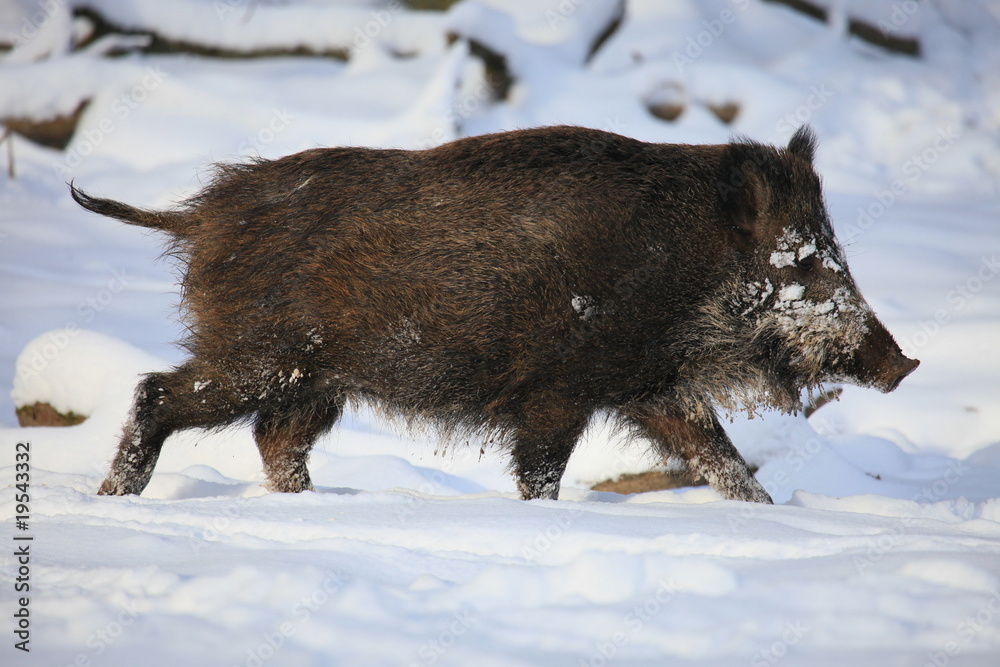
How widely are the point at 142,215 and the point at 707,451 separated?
7.43 ft

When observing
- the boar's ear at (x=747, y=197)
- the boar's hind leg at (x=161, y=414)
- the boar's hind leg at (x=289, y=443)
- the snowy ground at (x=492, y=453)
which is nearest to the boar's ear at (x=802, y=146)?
the boar's ear at (x=747, y=197)

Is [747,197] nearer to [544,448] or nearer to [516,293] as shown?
[516,293]

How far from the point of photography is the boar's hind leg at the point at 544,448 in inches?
119

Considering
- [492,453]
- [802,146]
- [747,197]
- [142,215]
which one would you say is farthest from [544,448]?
[492,453]

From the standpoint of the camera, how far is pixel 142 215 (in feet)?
10.7

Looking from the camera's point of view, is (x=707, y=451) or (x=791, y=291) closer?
(x=791, y=291)

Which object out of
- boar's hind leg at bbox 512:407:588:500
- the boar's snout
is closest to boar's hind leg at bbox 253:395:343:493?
boar's hind leg at bbox 512:407:588:500

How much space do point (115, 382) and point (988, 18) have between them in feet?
40.4

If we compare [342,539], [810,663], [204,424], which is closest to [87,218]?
[204,424]

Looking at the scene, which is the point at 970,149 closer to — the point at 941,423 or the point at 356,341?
the point at 941,423

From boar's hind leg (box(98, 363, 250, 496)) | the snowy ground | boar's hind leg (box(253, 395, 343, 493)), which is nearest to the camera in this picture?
the snowy ground

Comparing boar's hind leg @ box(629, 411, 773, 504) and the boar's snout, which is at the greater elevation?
the boar's snout

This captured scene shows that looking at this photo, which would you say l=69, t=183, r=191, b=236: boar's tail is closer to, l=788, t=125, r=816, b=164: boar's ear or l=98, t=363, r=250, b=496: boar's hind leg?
l=98, t=363, r=250, b=496: boar's hind leg

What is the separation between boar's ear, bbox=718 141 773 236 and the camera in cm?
313
